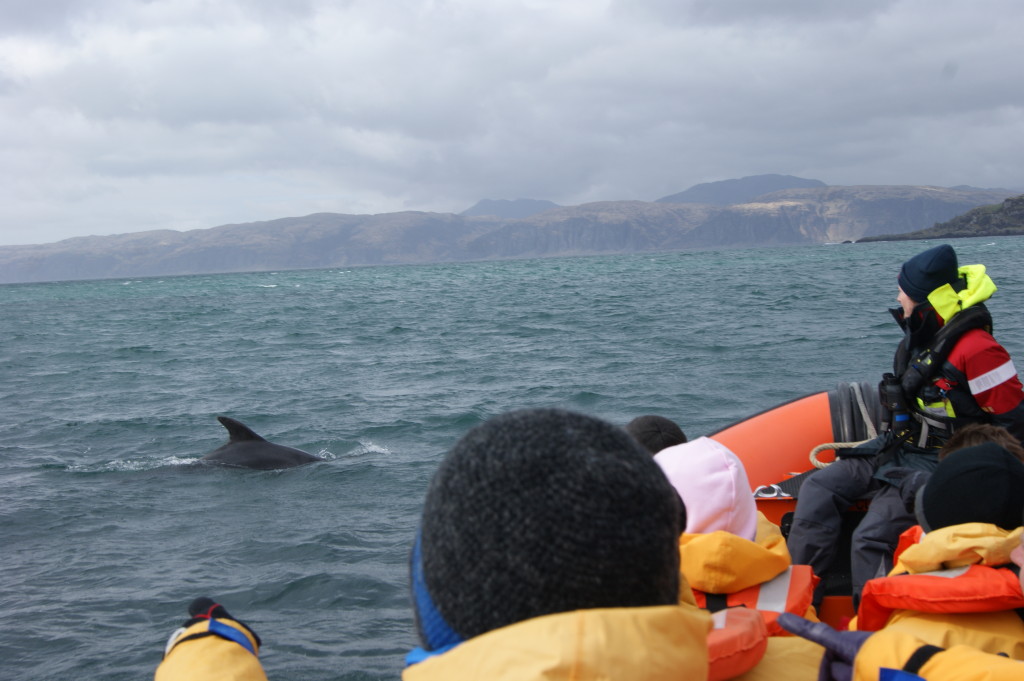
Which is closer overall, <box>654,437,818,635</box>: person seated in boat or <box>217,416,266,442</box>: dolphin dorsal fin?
<box>654,437,818,635</box>: person seated in boat

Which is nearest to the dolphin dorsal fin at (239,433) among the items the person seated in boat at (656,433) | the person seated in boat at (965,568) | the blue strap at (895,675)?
the person seated in boat at (656,433)

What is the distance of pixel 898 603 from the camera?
2.76m

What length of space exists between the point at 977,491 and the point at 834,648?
118cm

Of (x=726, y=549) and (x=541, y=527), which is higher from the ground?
(x=541, y=527)

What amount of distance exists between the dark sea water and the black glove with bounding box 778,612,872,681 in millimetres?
4017

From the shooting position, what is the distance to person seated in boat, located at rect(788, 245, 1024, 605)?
190 inches

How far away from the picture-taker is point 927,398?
5102 millimetres

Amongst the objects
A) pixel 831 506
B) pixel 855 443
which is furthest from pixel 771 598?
pixel 855 443

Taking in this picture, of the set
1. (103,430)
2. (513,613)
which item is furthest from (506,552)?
(103,430)

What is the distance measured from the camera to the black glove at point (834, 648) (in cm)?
202

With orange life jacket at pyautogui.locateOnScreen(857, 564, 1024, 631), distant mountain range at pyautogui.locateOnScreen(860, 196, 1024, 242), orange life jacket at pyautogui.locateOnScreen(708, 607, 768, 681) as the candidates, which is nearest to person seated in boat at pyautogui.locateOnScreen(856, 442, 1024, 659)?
orange life jacket at pyautogui.locateOnScreen(857, 564, 1024, 631)

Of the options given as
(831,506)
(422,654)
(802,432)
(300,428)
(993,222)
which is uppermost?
(993,222)

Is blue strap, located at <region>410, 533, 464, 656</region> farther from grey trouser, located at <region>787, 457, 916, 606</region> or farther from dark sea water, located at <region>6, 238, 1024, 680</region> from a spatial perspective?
dark sea water, located at <region>6, 238, 1024, 680</region>

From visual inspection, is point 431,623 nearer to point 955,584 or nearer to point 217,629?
point 217,629
